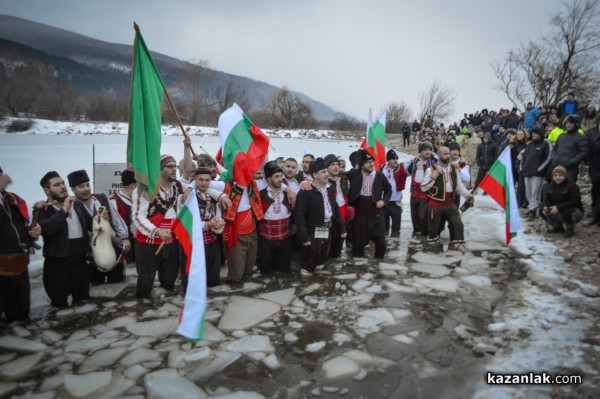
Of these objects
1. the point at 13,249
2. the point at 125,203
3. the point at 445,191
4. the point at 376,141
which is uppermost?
the point at 376,141

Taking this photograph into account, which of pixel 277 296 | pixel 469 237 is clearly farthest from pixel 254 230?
pixel 469 237

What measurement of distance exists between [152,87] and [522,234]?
7.14 meters

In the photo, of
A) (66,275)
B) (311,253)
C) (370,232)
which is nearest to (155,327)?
(66,275)

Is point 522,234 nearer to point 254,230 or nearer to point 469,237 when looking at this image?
point 469,237

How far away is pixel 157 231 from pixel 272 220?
1648mm

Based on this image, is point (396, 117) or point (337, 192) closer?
point (337, 192)

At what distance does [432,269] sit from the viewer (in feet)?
18.1

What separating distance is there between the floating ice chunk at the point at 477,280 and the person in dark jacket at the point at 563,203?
2.61 metres

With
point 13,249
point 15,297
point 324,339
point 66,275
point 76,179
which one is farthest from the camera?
point 76,179

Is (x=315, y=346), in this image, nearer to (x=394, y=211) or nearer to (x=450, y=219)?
(x=450, y=219)

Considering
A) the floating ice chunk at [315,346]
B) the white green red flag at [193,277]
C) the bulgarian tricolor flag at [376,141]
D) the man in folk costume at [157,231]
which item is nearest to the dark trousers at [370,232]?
the bulgarian tricolor flag at [376,141]

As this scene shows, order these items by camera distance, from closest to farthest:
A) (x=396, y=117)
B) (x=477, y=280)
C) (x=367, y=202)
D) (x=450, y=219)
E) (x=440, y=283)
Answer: (x=440, y=283), (x=477, y=280), (x=367, y=202), (x=450, y=219), (x=396, y=117)

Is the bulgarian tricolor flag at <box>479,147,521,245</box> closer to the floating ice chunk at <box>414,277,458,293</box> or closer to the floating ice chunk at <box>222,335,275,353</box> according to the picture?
the floating ice chunk at <box>414,277,458,293</box>

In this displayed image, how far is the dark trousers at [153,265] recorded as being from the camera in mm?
4496
